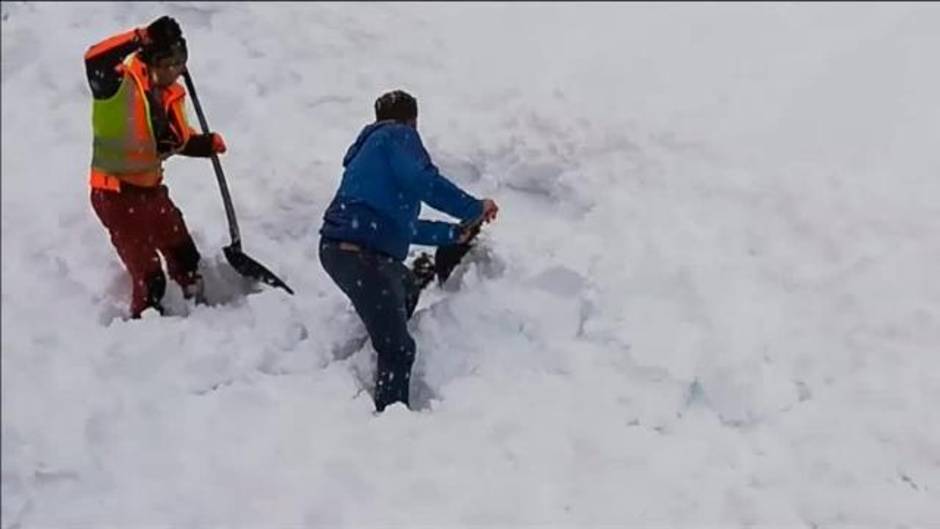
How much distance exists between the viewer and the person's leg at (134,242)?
6.06m

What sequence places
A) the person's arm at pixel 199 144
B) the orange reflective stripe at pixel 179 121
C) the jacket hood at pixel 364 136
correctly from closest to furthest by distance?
the jacket hood at pixel 364 136 < the orange reflective stripe at pixel 179 121 < the person's arm at pixel 199 144

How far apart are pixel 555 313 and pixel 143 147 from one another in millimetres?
2101

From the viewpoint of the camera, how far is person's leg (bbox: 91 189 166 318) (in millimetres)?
6059

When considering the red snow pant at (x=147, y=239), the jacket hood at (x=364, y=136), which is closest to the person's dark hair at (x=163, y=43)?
the red snow pant at (x=147, y=239)

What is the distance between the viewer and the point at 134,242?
20.1 feet

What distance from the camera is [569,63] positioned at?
7.97 metres

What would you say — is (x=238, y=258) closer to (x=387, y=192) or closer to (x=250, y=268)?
(x=250, y=268)

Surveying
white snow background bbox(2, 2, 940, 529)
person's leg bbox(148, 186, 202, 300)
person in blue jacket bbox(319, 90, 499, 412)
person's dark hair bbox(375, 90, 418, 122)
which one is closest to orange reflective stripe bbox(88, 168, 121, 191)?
person's leg bbox(148, 186, 202, 300)

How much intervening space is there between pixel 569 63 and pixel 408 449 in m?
3.41

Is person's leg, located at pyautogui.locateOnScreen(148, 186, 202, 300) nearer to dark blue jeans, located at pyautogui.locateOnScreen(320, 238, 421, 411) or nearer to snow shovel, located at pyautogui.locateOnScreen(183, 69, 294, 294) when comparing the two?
snow shovel, located at pyautogui.locateOnScreen(183, 69, 294, 294)

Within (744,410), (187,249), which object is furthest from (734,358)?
(187,249)

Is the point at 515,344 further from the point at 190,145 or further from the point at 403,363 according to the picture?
the point at 190,145

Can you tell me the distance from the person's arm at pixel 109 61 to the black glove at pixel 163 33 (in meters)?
0.04

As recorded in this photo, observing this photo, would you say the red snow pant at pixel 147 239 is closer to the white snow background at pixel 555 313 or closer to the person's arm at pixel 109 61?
the white snow background at pixel 555 313
